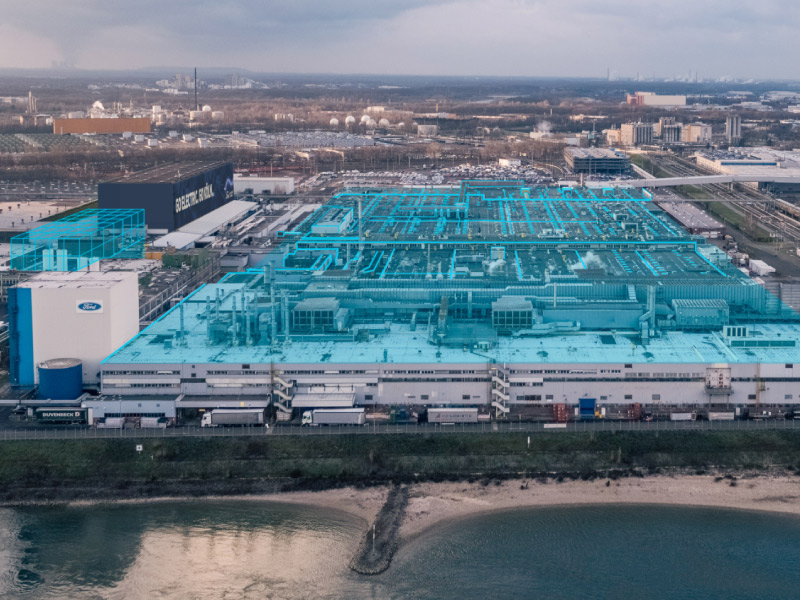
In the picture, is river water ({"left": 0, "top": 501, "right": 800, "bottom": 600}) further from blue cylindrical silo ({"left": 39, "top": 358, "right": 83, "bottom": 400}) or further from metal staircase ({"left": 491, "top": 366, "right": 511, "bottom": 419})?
blue cylindrical silo ({"left": 39, "top": 358, "right": 83, "bottom": 400})

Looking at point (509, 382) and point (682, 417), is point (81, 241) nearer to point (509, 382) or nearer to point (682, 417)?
point (509, 382)

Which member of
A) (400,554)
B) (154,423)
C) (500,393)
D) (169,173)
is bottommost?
(400,554)

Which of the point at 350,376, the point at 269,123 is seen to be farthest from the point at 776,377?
the point at 269,123

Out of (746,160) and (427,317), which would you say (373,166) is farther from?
(427,317)

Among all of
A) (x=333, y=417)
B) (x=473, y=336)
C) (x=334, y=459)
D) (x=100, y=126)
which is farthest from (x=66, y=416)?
(x=100, y=126)

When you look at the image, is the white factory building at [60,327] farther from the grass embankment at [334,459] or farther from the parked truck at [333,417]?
the parked truck at [333,417]

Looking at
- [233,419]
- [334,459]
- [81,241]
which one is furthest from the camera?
[81,241]
